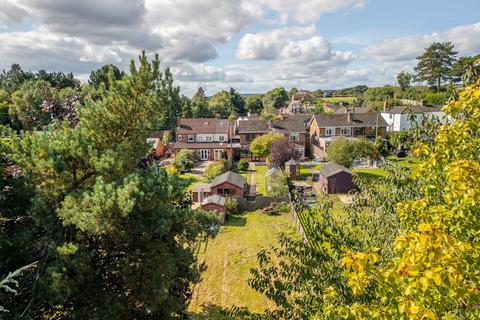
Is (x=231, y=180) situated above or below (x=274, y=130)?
below

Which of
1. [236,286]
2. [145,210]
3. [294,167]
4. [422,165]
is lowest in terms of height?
[236,286]

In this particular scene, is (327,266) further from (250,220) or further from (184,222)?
(250,220)

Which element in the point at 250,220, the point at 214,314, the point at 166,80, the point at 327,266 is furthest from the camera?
the point at 250,220

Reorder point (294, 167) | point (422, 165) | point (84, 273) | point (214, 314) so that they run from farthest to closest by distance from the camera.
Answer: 1. point (294, 167)
2. point (214, 314)
3. point (84, 273)
4. point (422, 165)

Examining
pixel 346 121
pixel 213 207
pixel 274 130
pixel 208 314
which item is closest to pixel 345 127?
pixel 346 121

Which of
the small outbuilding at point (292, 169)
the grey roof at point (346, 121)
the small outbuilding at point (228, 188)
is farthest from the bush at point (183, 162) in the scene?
the grey roof at point (346, 121)

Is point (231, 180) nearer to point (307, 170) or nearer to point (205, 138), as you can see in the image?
point (307, 170)

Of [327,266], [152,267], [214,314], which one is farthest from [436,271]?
[214,314]
